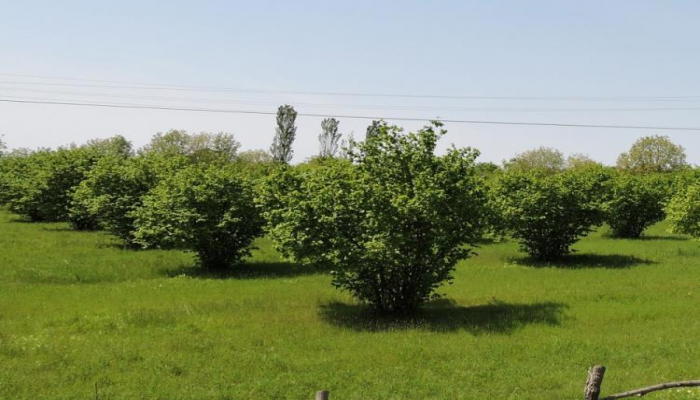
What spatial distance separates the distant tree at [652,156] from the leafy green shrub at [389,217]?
101m

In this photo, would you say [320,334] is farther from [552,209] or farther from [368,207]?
[552,209]

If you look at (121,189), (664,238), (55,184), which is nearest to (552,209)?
(664,238)

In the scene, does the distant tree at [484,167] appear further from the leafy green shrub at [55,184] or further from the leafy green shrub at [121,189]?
the leafy green shrub at [55,184]

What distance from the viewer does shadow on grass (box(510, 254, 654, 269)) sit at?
1078 inches

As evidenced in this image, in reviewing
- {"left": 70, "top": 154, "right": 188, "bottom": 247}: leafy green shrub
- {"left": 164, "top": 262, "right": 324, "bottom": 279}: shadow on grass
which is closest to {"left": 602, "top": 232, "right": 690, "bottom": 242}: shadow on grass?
A: {"left": 164, "top": 262, "right": 324, "bottom": 279}: shadow on grass

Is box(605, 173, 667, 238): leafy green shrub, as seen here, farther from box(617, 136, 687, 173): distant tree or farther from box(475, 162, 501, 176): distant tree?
box(617, 136, 687, 173): distant tree

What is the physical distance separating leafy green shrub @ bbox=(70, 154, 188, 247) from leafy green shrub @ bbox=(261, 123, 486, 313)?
1695 centimetres

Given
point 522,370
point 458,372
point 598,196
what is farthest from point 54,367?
point 598,196

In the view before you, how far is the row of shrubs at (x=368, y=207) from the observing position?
16906 mm

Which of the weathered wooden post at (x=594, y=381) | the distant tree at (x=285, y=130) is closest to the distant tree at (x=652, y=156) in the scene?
the distant tree at (x=285, y=130)

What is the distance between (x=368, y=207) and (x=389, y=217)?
650 mm

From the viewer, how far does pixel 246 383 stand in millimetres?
11250

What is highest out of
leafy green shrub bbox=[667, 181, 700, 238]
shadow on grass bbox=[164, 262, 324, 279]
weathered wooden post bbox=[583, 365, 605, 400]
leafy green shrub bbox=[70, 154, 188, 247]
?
leafy green shrub bbox=[667, 181, 700, 238]

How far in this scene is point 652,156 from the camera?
357 ft
